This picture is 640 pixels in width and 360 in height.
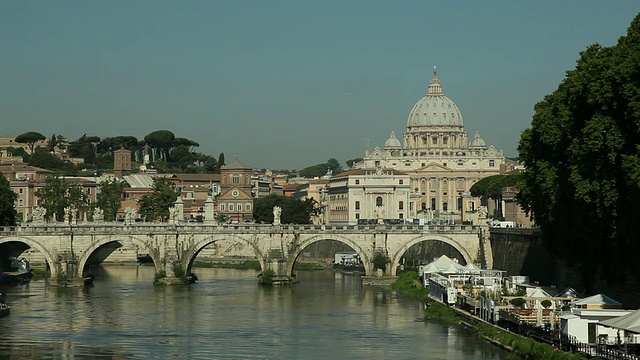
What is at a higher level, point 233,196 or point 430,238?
point 233,196

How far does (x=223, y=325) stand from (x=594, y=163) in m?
20.3

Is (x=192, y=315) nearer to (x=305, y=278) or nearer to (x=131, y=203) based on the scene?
(x=305, y=278)

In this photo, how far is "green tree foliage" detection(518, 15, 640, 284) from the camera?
4941 centimetres

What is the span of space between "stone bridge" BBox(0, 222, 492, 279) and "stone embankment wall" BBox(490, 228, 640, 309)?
414cm

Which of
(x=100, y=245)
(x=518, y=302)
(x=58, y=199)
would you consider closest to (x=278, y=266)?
(x=100, y=245)

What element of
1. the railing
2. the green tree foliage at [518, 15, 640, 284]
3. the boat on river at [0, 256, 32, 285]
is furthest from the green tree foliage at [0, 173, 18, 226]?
the green tree foliage at [518, 15, 640, 284]

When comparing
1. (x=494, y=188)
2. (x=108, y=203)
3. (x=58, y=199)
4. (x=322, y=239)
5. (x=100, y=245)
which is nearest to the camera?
(x=100, y=245)

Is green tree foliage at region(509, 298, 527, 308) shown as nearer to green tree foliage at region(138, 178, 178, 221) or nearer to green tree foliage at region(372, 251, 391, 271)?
green tree foliage at region(372, 251, 391, 271)

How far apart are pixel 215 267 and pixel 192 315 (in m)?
44.7

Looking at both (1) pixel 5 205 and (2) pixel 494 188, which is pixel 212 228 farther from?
(2) pixel 494 188

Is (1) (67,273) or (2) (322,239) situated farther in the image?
(2) (322,239)

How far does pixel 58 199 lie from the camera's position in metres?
126

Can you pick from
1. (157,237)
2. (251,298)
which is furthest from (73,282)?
(251,298)

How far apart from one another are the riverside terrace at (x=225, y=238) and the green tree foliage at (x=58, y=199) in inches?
1353
